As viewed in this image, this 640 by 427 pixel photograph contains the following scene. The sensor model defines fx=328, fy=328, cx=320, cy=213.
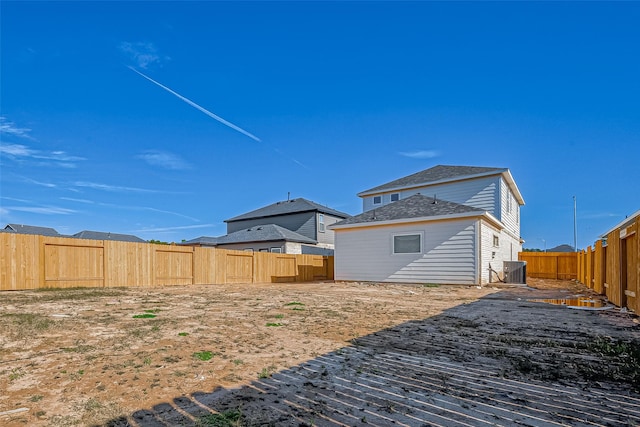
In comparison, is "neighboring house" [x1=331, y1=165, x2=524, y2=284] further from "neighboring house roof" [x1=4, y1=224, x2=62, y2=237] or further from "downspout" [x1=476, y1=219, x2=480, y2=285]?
"neighboring house roof" [x1=4, y1=224, x2=62, y2=237]

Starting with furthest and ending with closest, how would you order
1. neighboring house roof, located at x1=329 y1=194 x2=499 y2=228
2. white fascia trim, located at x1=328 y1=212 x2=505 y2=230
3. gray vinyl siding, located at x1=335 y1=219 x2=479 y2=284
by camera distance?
neighboring house roof, located at x1=329 y1=194 x2=499 y2=228, gray vinyl siding, located at x1=335 y1=219 x2=479 y2=284, white fascia trim, located at x1=328 y1=212 x2=505 y2=230

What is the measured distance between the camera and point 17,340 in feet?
13.8

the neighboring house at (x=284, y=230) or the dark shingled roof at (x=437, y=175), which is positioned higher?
the dark shingled roof at (x=437, y=175)

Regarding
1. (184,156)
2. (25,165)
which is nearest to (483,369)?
(184,156)

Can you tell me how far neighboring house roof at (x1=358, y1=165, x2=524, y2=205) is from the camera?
18.3m

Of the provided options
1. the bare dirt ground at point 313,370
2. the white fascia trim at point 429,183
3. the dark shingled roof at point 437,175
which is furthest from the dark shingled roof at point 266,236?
the bare dirt ground at point 313,370

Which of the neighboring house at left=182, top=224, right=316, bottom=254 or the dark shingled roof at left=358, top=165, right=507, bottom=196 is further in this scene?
the neighboring house at left=182, top=224, right=316, bottom=254

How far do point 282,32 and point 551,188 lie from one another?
1325 inches

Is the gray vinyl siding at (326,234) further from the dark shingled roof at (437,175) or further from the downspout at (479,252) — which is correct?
the downspout at (479,252)

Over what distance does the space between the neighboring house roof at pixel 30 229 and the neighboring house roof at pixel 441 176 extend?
2821 cm

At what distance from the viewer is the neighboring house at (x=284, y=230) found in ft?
79.3

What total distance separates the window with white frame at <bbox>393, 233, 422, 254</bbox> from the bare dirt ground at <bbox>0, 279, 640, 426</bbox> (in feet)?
27.7

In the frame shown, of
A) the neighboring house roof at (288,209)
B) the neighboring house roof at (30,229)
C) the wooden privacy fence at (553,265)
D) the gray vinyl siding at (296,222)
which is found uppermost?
the neighboring house roof at (288,209)

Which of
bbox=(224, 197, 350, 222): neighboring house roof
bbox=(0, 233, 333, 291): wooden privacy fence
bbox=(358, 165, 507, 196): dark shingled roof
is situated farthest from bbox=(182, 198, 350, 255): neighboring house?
bbox=(358, 165, 507, 196): dark shingled roof
